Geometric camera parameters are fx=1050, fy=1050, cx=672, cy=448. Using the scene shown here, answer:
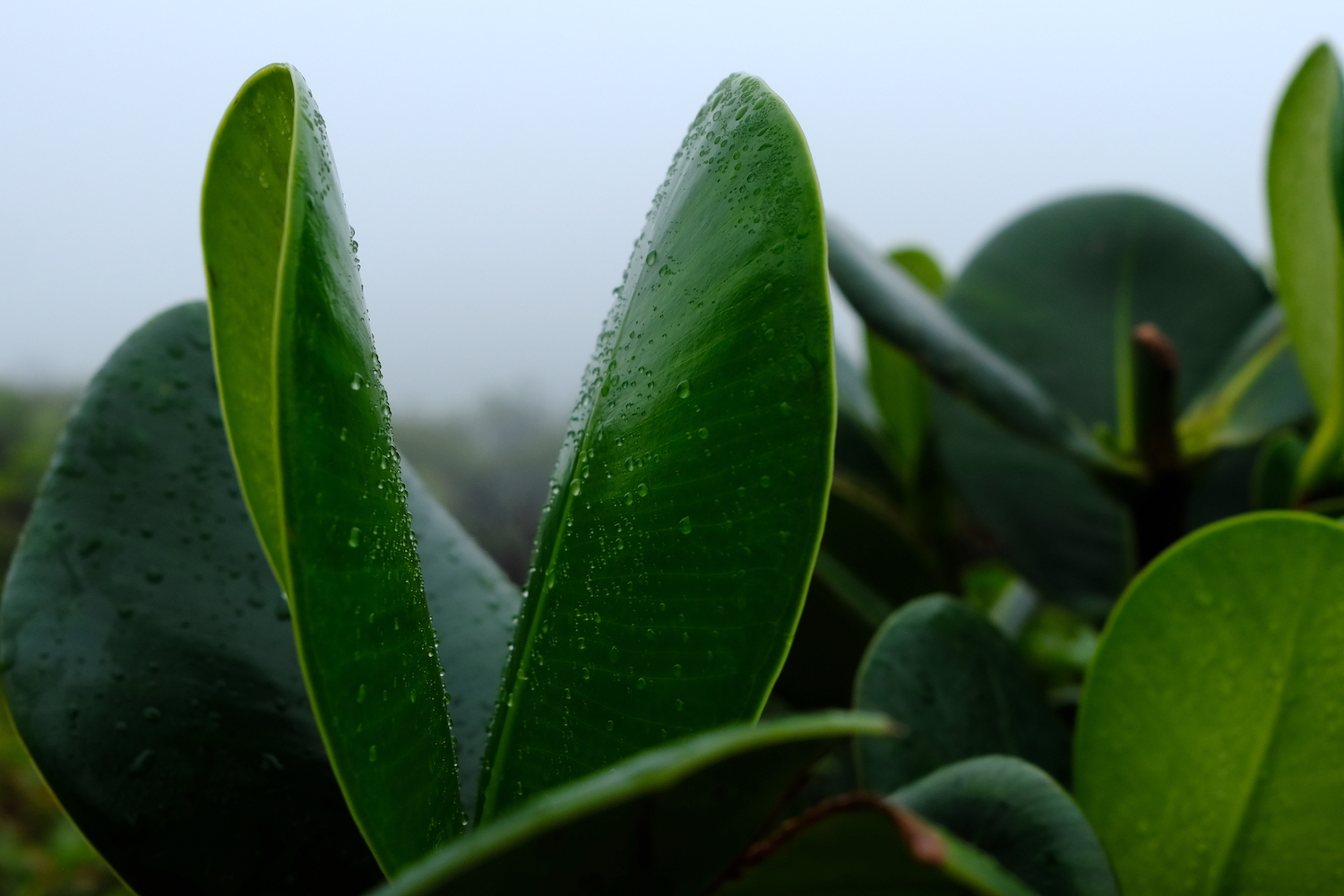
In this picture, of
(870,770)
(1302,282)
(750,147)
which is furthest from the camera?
(1302,282)

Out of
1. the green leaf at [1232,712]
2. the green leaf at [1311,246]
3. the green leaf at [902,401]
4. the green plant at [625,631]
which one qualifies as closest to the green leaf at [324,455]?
the green plant at [625,631]

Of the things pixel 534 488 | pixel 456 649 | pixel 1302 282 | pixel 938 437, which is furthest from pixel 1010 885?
pixel 534 488

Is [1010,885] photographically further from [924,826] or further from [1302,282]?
[1302,282]

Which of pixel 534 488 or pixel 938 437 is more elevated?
pixel 938 437

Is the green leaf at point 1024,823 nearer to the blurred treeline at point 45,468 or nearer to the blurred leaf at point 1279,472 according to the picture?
the blurred leaf at point 1279,472

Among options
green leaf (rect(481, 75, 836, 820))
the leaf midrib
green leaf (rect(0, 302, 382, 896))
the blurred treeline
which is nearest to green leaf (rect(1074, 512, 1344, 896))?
the leaf midrib

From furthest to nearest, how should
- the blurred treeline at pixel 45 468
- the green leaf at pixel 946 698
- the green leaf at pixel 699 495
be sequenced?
the blurred treeline at pixel 45 468 → the green leaf at pixel 946 698 → the green leaf at pixel 699 495

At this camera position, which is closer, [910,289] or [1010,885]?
[1010,885]
